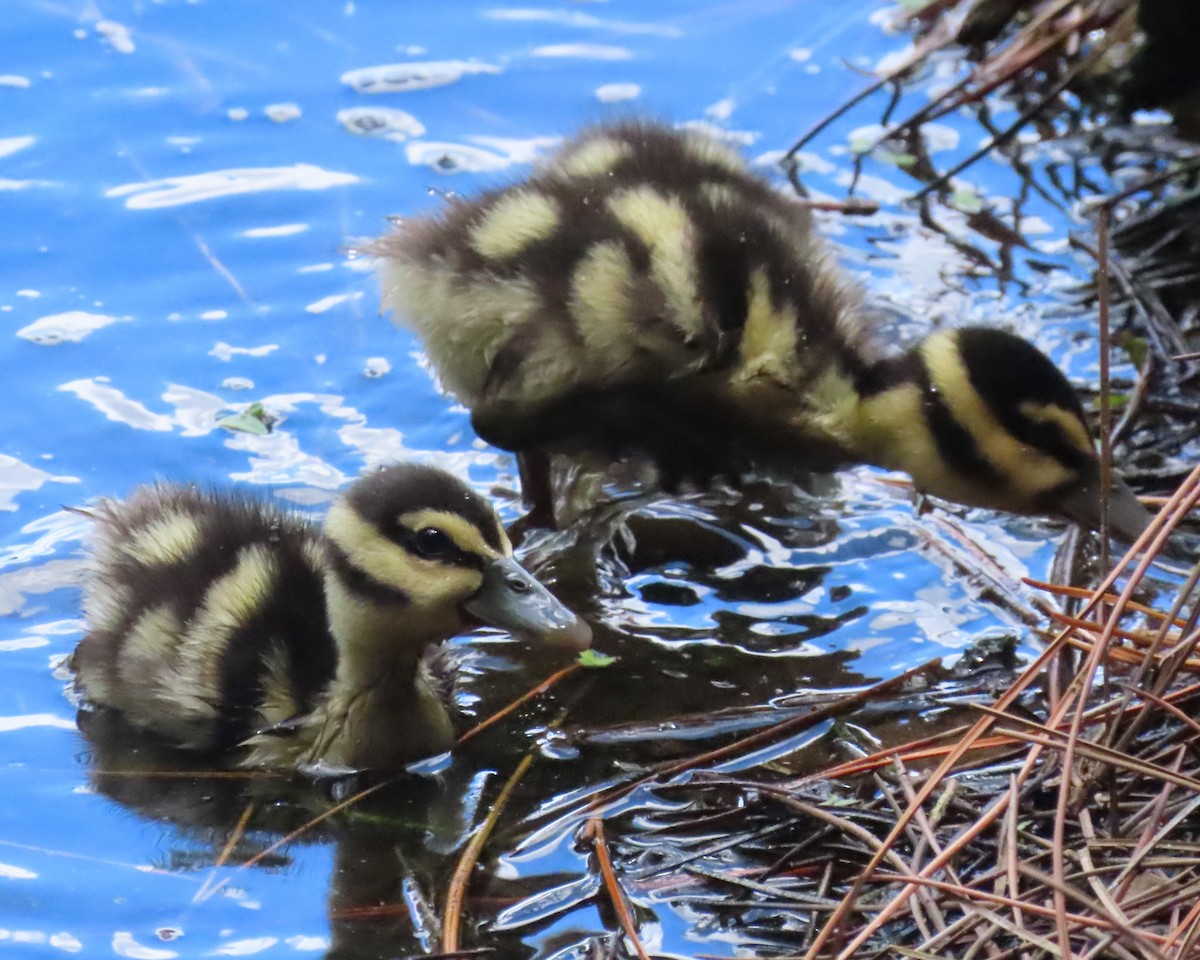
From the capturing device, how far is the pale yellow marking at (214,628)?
104 inches

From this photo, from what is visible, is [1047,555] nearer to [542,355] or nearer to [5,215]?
[542,355]

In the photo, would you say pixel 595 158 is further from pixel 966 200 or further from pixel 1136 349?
pixel 966 200

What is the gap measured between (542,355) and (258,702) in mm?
838

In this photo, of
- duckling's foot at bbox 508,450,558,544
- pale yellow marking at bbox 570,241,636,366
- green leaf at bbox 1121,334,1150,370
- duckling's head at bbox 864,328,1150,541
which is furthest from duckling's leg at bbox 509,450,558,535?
green leaf at bbox 1121,334,1150,370

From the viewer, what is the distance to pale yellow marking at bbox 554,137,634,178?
3.24 meters

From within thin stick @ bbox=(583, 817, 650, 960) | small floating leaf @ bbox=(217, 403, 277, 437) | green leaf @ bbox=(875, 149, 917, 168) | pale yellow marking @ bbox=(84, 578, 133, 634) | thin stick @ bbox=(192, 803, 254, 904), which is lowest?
thin stick @ bbox=(583, 817, 650, 960)

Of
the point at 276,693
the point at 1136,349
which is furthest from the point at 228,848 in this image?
the point at 1136,349

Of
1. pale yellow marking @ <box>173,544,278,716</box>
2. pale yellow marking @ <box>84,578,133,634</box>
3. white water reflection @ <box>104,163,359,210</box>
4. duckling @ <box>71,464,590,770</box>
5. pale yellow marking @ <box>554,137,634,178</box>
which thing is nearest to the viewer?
duckling @ <box>71,464,590,770</box>

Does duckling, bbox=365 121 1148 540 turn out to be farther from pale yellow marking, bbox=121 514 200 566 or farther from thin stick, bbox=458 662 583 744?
pale yellow marking, bbox=121 514 200 566

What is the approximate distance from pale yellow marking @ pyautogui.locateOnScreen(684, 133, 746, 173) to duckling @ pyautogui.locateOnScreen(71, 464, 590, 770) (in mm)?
1110

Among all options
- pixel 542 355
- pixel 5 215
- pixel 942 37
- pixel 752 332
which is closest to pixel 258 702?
pixel 542 355

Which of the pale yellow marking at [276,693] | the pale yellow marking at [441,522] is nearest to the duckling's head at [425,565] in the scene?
the pale yellow marking at [441,522]

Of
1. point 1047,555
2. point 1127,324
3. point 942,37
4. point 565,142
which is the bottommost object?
point 1047,555

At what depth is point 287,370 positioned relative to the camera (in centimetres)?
380
